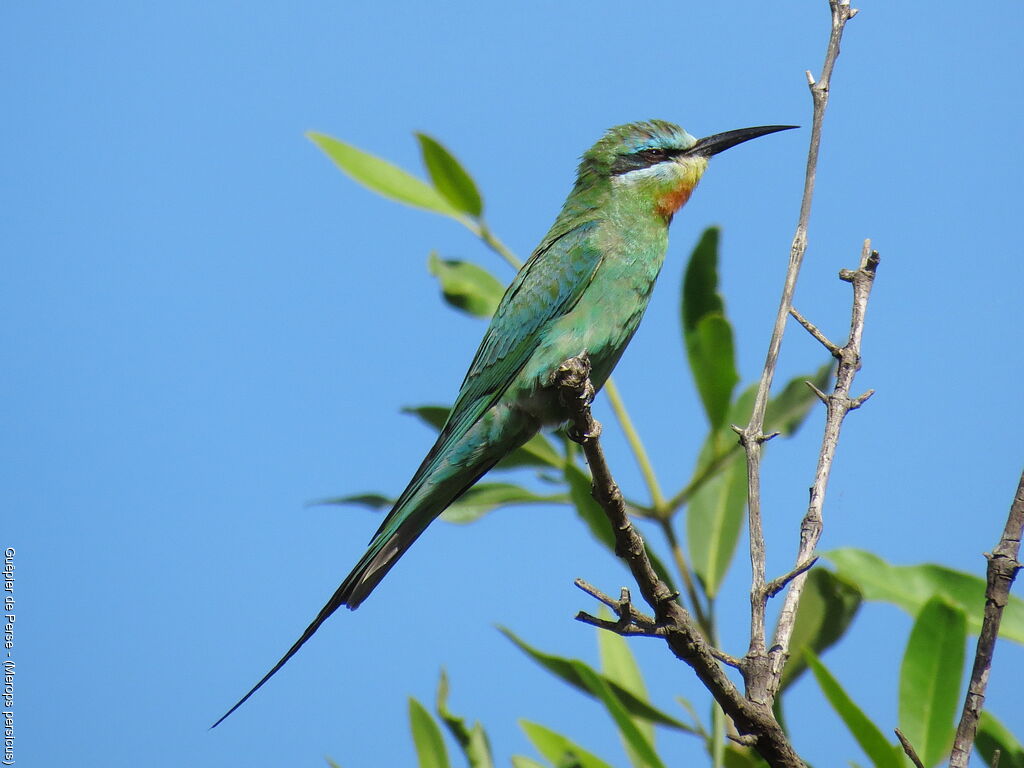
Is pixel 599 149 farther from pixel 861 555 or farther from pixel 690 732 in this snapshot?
pixel 690 732

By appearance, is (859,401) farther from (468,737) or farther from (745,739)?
(468,737)

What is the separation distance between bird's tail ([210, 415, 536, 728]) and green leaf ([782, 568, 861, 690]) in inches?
38.2

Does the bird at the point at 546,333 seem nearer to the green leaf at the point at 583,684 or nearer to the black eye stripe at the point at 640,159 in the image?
the black eye stripe at the point at 640,159

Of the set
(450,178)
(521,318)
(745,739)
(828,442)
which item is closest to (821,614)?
(828,442)

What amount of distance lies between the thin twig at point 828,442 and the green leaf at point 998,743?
56cm

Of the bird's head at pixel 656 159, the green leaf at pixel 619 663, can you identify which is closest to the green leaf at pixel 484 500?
the green leaf at pixel 619 663

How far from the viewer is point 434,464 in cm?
276

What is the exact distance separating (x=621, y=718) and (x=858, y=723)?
19.4 inches

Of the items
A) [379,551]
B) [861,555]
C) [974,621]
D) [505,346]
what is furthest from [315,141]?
[974,621]

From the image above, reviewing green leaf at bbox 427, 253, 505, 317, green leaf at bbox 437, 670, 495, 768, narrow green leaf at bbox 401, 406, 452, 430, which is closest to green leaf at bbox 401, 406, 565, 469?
narrow green leaf at bbox 401, 406, 452, 430

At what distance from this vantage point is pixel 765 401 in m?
1.72

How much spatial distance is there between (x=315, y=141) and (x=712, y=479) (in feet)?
5.01

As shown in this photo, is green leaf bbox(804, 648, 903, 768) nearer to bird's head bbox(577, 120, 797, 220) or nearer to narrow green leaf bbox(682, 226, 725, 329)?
narrow green leaf bbox(682, 226, 725, 329)

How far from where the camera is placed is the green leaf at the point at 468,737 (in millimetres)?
2381
